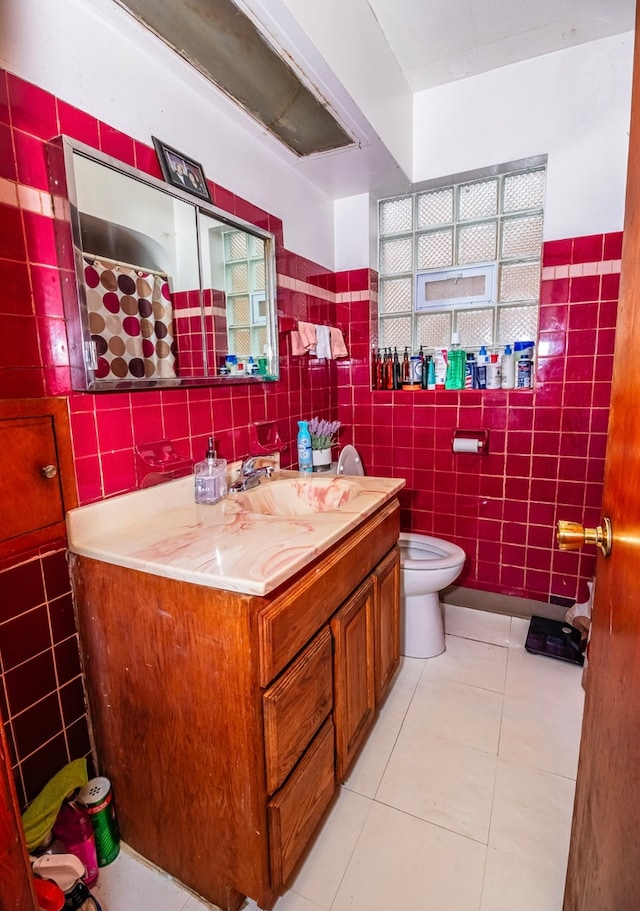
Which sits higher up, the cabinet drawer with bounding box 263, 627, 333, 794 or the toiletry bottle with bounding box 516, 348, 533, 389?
the toiletry bottle with bounding box 516, 348, 533, 389

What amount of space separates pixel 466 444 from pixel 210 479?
49.6 inches

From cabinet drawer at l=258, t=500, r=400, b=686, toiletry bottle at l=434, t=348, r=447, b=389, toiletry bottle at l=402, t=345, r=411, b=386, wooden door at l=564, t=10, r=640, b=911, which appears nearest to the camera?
wooden door at l=564, t=10, r=640, b=911

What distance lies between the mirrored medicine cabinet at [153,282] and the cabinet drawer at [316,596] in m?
0.68

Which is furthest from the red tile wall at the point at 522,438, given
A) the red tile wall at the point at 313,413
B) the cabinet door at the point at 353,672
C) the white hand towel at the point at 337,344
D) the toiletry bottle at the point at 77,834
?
the toiletry bottle at the point at 77,834

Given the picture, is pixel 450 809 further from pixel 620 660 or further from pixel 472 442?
pixel 472 442

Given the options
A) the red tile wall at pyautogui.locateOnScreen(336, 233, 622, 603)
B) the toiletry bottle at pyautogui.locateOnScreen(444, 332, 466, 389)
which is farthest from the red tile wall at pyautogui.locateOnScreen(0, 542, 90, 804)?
the toiletry bottle at pyautogui.locateOnScreen(444, 332, 466, 389)

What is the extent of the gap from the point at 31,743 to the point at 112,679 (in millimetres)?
206

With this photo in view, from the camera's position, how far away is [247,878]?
0.90 m

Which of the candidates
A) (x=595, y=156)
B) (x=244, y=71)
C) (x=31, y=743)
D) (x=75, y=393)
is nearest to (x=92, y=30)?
(x=244, y=71)

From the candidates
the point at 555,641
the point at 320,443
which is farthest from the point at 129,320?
the point at 555,641

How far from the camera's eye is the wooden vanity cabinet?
0.84 metres

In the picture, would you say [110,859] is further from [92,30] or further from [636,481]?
[92,30]

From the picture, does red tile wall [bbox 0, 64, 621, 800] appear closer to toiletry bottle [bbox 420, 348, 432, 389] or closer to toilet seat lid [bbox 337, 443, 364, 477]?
toiletry bottle [bbox 420, 348, 432, 389]

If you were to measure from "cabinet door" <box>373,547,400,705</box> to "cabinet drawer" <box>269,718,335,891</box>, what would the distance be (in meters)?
0.35
